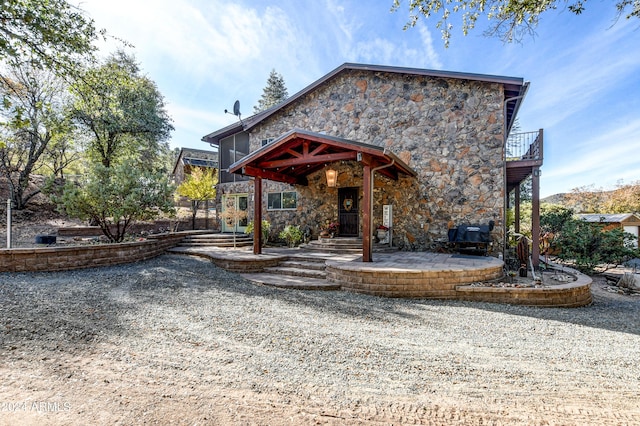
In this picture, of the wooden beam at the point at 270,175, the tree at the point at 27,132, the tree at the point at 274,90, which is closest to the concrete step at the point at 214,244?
the wooden beam at the point at 270,175

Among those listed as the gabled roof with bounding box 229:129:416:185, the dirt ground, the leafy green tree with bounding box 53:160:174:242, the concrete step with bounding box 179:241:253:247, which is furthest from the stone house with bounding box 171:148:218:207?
the dirt ground

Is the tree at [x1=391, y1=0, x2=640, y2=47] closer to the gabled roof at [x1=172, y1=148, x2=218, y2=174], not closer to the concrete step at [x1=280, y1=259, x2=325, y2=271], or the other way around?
the concrete step at [x1=280, y1=259, x2=325, y2=271]

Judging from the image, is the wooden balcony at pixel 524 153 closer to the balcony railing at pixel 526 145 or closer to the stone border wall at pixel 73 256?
the balcony railing at pixel 526 145

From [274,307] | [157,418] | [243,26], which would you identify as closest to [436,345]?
[274,307]

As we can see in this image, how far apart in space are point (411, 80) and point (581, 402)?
9200 mm

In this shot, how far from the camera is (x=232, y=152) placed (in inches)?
528

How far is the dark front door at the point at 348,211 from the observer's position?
32.6ft

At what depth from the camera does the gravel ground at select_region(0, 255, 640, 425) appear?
1.96m

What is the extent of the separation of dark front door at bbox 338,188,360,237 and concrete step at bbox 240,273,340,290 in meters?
3.98

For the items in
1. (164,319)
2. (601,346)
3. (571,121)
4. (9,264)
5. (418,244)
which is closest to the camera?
(601,346)

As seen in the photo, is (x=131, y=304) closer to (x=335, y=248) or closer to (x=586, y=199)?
(x=335, y=248)

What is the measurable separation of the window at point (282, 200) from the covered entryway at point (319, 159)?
1819 mm

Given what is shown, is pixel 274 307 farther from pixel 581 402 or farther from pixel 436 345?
pixel 581 402

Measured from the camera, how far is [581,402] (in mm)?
2141
